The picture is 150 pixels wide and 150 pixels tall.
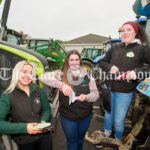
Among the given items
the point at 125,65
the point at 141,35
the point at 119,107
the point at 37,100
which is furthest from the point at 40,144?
the point at 141,35

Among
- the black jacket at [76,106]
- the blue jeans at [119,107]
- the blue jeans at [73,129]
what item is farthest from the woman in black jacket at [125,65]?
the blue jeans at [73,129]

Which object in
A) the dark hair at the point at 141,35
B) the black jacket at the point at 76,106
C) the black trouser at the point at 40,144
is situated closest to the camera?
the black trouser at the point at 40,144

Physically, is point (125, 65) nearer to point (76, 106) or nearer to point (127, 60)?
point (127, 60)

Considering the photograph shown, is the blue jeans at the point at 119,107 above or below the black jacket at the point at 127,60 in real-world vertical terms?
below

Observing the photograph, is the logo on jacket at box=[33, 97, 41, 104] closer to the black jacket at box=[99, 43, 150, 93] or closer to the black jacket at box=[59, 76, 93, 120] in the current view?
the black jacket at box=[59, 76, 93, 120]

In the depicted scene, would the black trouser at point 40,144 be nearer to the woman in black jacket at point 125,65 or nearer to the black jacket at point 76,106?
the black jacket at point 76,106

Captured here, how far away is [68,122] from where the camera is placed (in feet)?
5.41

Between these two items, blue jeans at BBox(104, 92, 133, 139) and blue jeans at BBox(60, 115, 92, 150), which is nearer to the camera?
blue jeans at BBox(60, 115, 92, 150)

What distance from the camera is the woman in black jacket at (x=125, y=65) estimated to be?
1.71m

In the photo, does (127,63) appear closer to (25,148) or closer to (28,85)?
(28,85)

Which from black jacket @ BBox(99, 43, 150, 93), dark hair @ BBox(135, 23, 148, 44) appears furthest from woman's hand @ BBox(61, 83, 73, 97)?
dark hair @ BBox(135, 23, 148, 44)

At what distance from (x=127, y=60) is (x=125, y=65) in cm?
8

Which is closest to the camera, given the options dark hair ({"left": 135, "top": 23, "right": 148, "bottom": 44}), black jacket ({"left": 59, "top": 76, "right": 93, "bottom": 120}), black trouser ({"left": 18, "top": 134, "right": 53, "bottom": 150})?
black trouser ({"left": 18, "top": 134, "right": 53, "bottom": 150})

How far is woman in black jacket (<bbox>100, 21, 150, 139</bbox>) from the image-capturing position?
5.60ft
